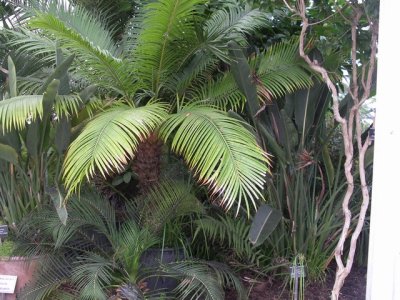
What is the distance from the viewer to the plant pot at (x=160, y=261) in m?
3.38

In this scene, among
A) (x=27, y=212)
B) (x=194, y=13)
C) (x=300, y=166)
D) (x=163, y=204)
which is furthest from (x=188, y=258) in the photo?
(x=194, y=13)

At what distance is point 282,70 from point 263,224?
113 cm

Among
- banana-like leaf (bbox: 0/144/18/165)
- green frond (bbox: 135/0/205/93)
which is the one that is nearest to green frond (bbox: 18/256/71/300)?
banana-like leaf (bbox: 0/144/18/165)

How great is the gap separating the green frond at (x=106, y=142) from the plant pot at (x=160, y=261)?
2.86 feet

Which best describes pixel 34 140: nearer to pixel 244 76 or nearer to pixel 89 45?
pixel 89 45

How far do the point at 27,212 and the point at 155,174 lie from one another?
3.34 ft

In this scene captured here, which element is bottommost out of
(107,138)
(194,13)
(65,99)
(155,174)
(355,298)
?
(355,298)

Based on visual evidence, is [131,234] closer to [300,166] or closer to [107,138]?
[107,138]

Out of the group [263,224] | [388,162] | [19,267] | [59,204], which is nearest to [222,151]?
[263,224]

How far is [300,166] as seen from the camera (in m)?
3.44

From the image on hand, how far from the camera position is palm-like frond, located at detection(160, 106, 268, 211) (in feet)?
8.86

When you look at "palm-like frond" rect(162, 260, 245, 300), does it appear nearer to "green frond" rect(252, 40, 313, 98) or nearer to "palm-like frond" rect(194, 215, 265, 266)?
"palm-like frond" rect(194, 215, 265, 266)

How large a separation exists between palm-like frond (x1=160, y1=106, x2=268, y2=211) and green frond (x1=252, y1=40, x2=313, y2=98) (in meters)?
0.52

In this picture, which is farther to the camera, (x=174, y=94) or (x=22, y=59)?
(x=22, y=59)
